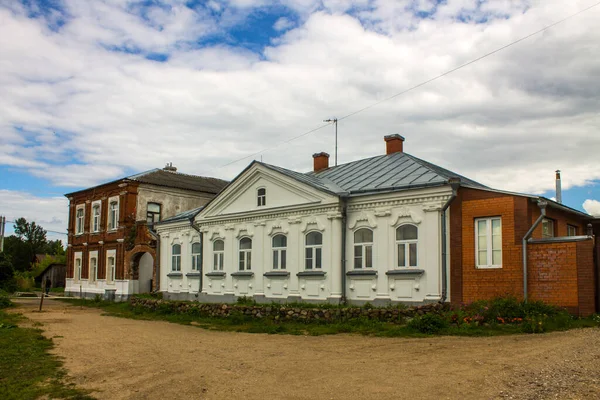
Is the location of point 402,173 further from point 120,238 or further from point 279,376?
point 120,238

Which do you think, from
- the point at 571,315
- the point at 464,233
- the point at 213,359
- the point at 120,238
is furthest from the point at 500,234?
the point at 120,238

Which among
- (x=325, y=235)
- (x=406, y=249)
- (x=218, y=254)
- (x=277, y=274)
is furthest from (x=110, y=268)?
(x=406, y=249)

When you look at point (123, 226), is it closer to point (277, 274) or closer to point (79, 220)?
point (79, 220)

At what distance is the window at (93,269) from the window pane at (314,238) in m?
20.1

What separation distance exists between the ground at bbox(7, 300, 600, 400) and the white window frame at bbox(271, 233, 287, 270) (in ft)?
20.1

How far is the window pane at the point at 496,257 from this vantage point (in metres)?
15.5

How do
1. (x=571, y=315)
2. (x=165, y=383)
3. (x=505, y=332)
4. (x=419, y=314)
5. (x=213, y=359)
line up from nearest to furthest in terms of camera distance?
(x=165, y=383), (x=213, y=359), (x=505, y=332), (x=571, y=315), (x=419, y=314)

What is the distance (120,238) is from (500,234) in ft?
75.4

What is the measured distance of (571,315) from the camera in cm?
1391

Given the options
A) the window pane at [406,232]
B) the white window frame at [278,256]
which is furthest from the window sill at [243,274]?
the window pane at [406,232]

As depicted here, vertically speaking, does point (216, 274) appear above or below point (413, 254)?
below

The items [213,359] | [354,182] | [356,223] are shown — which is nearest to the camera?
[213,359]

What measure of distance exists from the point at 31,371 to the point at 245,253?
1271 cm

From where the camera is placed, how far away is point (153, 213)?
107ft
